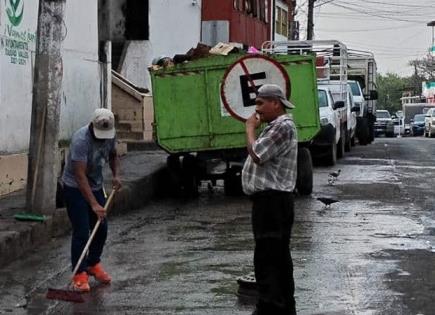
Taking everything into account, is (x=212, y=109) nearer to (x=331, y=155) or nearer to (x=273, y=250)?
(x=331, y=155)

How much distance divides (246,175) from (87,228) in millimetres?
2079

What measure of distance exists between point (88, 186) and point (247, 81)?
21.1 ft

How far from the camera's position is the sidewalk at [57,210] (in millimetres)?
10093

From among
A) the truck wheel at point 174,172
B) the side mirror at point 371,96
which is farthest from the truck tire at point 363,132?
the truck wheel at point 174,172

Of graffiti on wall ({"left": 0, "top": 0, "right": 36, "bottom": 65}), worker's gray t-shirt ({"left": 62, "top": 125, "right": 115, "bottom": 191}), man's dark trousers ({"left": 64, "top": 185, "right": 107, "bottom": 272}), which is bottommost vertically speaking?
man's dark trousers ({"left": 64, "top": 185, "right": 107, "bottom": 272})

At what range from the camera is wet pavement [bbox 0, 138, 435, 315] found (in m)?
7.95

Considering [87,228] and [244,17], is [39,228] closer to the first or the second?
[87,228]

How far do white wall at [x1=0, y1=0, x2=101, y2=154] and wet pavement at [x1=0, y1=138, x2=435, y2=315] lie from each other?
2.29m

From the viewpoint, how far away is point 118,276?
9.20m

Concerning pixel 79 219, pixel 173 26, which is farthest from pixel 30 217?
pixel 173 26

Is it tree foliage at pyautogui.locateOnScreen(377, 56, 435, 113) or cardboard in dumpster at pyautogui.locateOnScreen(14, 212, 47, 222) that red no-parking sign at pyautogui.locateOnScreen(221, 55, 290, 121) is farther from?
tree foliage at pyautogui.locateOnScreen(377, 56, 435, 113)

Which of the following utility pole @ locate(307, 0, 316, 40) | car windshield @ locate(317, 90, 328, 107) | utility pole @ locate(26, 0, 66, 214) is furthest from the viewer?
utility pole @ locate(307, 0, 316, 40)

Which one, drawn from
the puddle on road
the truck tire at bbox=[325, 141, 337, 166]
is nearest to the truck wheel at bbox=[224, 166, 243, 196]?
A: the puddle on road

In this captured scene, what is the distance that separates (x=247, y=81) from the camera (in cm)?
1437
